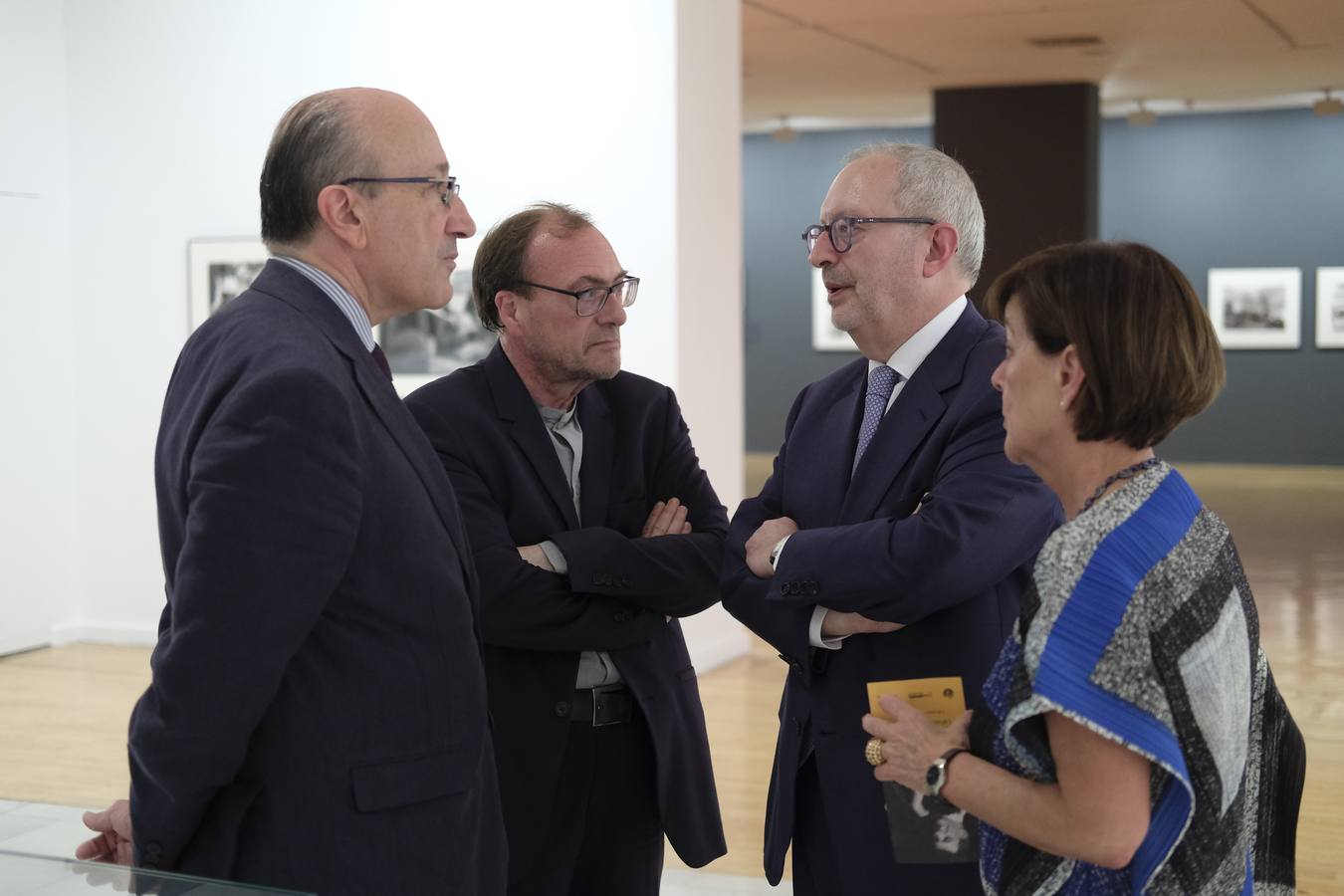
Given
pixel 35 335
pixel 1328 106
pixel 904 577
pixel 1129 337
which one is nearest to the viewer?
pixel 1129 337

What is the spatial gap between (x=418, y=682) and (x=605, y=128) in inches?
249

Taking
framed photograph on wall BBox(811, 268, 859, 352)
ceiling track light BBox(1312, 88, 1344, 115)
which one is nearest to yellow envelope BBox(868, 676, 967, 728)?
ceiling track light BBox(1312, 88, 1344, 115)

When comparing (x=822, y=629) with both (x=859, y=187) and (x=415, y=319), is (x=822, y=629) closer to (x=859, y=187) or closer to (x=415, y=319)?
(x=859, y=187)

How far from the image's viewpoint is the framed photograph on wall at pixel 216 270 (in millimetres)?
8820

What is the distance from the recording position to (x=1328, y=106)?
1697 centimetres

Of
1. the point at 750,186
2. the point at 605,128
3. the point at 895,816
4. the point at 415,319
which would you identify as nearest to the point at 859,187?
the point at 895,816

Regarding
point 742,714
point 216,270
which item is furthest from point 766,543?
point 216,270

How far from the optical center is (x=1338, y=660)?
27.6 ft

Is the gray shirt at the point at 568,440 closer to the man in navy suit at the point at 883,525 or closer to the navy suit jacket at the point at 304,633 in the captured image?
the man in navy suit at the point at 883,525

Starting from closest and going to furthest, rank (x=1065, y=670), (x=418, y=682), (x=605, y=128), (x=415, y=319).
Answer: (x=1065, y=670) < (x=418, y=682) < (x=605, y=128) < (x=415, y=319)

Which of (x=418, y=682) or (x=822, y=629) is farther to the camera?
(x=822, y=629)

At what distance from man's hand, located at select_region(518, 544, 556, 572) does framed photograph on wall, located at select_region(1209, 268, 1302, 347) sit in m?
17.4

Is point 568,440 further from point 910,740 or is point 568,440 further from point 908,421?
point 910,740

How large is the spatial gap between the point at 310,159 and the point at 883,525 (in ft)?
3.95
